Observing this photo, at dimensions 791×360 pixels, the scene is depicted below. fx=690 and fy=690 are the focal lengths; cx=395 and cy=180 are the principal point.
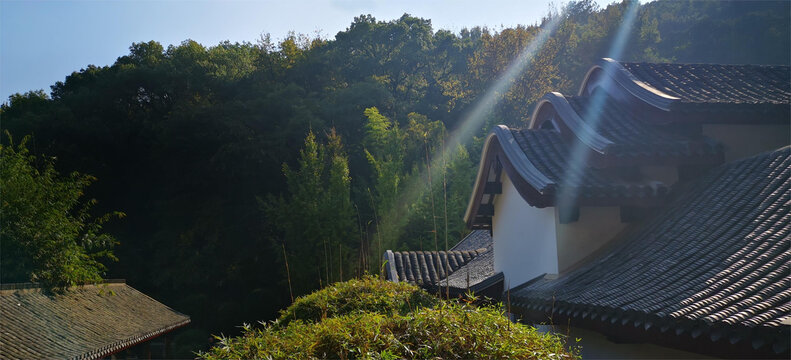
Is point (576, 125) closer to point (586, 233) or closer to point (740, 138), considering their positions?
point (586, 233)

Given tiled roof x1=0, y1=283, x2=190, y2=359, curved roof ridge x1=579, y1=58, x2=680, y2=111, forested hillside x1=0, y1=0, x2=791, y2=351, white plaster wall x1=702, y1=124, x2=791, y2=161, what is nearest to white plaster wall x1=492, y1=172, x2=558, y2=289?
curved roof ridge x1=579, y1=58, x2=680, y2=111

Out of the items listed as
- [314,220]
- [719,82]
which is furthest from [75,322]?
[719,82]

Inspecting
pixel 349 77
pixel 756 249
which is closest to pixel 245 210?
pixel 349 77

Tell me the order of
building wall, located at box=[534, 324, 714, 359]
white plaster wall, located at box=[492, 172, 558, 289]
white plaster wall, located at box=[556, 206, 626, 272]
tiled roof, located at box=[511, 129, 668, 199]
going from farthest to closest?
white plaster wall, located at box=[492, 172, 558, 289], white plaster wall, located at box=[556, 206, 626, 272], tiled roof, located at box=[511, 129, 668, 199], building wall, located at box=[534, 324, 714, 359]

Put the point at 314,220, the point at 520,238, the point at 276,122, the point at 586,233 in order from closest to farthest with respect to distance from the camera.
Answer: the point at 586,233
the point at 520,238
the point at 314,220
the point at 276,122

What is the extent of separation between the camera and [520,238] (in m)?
8.62

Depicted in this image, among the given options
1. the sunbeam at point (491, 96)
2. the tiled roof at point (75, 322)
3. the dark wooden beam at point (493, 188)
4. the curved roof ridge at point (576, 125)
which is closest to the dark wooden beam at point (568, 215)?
the curved roof ridge at point (576, 125)

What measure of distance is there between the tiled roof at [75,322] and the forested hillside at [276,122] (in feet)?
18.7

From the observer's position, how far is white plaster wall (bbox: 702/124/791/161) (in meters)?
7.45

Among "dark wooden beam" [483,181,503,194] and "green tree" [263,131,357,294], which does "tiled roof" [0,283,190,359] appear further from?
"dark wooden beam" [483,181,503,194]

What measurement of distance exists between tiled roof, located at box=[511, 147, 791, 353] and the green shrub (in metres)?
1.23

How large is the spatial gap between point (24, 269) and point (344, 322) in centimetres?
1575

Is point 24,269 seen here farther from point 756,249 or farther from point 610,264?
point 756,249

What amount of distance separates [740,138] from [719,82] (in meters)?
1.00
